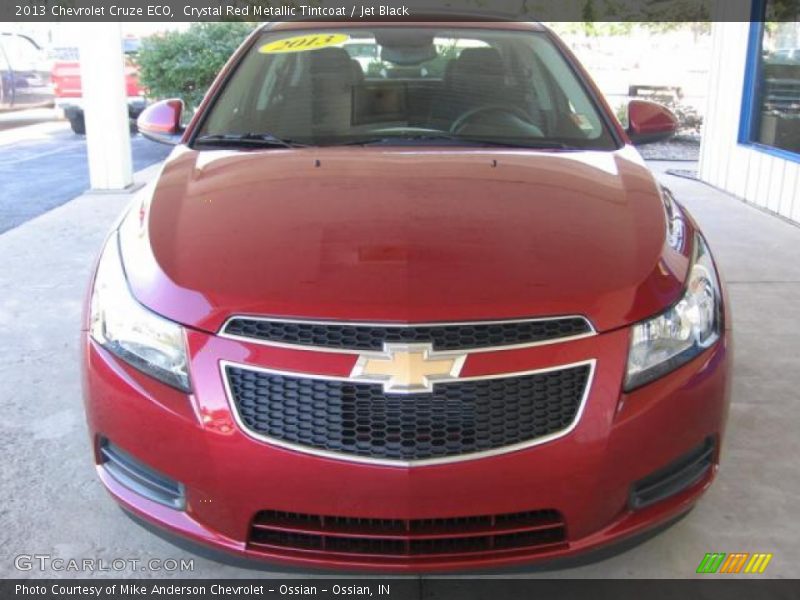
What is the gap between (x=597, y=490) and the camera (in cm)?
180

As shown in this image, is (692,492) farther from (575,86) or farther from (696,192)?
(696,192)

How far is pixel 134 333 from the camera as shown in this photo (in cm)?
191

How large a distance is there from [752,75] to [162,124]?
6.19 metres

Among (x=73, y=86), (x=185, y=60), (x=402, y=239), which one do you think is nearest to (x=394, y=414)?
(x=402, y=239)

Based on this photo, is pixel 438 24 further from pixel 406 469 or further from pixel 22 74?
pixel 22 74

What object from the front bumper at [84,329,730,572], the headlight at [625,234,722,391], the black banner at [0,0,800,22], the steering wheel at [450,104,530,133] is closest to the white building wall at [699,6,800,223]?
the black banner at [0,0,800,22]

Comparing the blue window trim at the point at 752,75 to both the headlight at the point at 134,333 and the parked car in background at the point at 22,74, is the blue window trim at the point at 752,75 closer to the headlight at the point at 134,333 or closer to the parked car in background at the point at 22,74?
the headlight at the point at 134,333

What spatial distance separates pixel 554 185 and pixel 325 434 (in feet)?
3.64

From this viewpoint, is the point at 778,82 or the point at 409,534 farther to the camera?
the point at 778,82

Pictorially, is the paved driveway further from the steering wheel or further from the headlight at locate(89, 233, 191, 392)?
the steering wheel

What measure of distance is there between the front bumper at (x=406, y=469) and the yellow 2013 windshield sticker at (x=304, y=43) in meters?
1.81

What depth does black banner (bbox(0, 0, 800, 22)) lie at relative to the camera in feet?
11.8

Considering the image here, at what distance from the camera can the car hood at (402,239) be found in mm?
1804

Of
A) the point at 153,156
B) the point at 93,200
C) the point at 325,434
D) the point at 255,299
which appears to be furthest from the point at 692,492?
the point at 153,156
